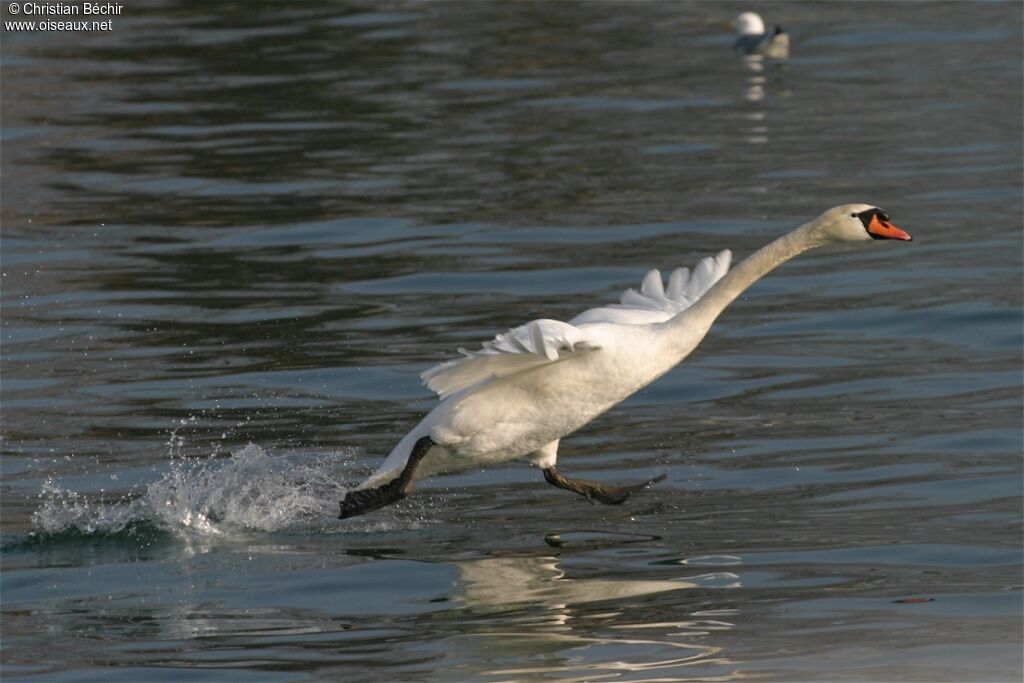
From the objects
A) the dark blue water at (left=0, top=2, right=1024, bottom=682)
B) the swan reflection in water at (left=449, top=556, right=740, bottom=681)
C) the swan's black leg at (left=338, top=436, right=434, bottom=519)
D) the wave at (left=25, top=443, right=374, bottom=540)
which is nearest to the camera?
the swan reflection in water at (left=449, top=556, right=740, bottom=681)

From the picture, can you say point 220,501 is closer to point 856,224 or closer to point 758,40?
point 856,224

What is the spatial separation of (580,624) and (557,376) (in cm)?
111

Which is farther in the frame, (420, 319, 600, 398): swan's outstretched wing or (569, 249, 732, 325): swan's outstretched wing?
(569, 249, 732, 325): swan's outstretched wing

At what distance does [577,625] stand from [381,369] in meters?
4.24

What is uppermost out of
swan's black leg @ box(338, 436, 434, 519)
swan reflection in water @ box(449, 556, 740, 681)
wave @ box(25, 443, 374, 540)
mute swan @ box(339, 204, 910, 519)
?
mute swan @ box(339, 204, 910, 519)

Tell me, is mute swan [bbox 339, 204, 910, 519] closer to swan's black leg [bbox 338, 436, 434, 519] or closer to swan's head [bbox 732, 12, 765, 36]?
swan's black leg [bbox 338, 436, 434, 519]

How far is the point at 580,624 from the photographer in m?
6.68

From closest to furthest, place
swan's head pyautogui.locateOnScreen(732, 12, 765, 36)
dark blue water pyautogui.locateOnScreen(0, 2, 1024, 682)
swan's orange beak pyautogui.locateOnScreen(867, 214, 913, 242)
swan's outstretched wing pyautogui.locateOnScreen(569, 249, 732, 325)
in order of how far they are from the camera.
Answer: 1. dark blue water pyautogui.locateOnScreen(0, 2, 1024, 682)
2. swan's orange beak pyautogui.locateOnScreen(867, 214, 913, 242)
3. swan's outstretched wing pyautogui.locateOnScreen(569, 249, 732, 325)
4. swan's head pyautogui.locateOnScreen(732, 12, 765, 36)

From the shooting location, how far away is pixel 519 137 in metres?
17.5

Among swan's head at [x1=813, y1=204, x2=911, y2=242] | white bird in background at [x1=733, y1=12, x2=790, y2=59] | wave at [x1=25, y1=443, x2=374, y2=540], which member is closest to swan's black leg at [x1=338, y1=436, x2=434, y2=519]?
wave at [x1=25, y1=443, x2=374, y2=540]

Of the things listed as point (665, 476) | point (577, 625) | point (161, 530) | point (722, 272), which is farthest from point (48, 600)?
point (722, 272)

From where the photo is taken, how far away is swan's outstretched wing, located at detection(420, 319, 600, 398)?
678cm

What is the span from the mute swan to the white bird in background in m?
14.7

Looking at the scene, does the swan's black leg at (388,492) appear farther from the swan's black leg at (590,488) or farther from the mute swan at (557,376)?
the swan's black leg at (590,488)
